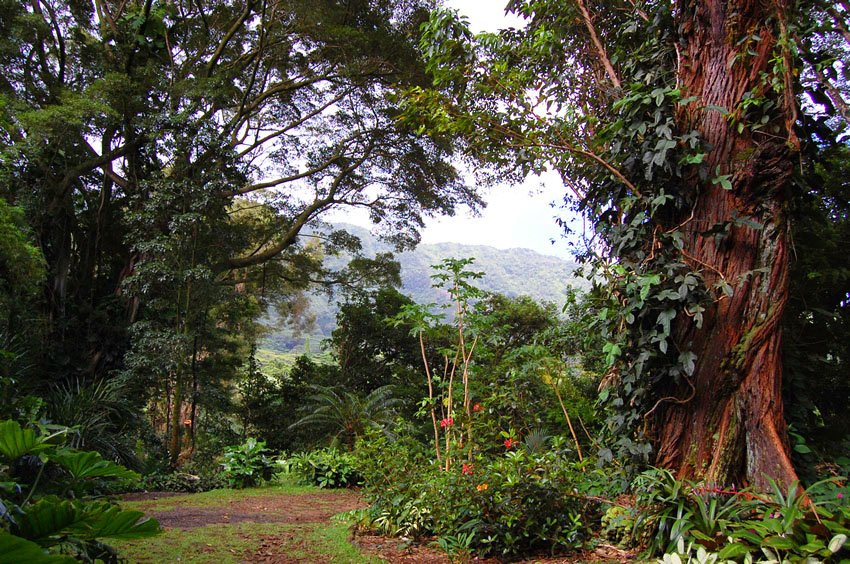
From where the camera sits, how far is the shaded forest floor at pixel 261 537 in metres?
3.22

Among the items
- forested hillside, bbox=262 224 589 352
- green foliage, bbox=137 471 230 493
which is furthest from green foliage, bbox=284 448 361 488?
forested hillside, bbox=262 224 589 352

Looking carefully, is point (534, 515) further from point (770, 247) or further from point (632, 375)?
point (770, 247)

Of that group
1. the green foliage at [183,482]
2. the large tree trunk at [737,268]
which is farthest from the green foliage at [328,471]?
the large tree trunk at [737,268]

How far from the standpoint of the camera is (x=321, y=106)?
11.6 metres

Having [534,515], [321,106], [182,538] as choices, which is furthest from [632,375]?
[321,106]

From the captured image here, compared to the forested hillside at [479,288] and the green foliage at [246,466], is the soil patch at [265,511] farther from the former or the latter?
the green foliage at [246,466]

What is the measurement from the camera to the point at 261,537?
153 inches

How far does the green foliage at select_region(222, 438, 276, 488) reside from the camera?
22.8ft

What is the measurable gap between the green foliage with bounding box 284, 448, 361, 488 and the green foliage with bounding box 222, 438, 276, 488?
20.4 inches

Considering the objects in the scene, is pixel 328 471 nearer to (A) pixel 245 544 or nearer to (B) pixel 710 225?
(A) pixel 245 544

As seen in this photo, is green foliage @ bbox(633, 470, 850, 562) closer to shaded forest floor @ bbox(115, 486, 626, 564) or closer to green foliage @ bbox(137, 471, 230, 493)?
shaded forest floor @ bbox(115, 486, 626, 564)

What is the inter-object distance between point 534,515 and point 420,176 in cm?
957

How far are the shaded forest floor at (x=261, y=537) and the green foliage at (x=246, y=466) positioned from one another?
37.7 inches

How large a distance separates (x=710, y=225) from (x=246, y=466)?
6.52 meters
